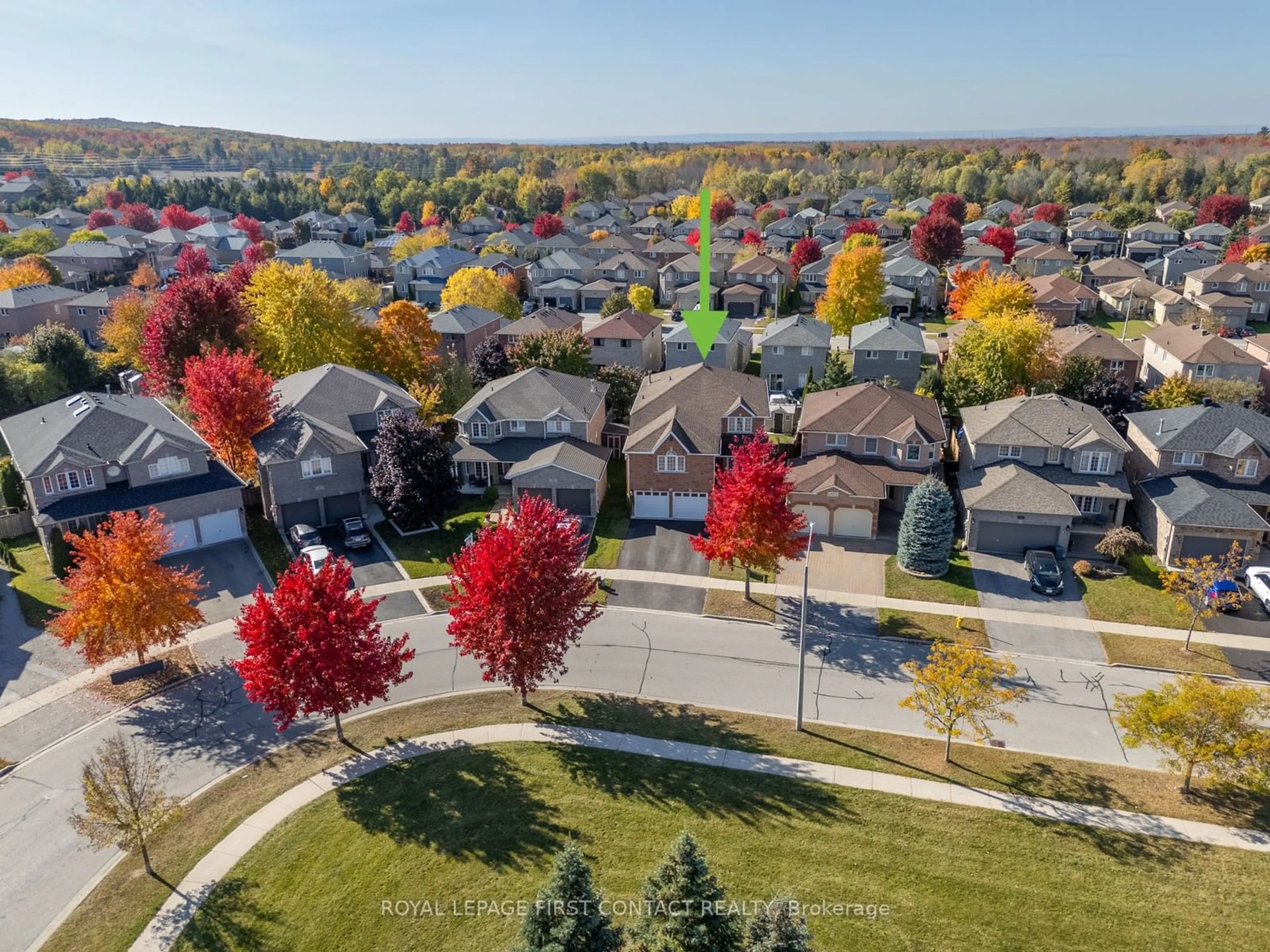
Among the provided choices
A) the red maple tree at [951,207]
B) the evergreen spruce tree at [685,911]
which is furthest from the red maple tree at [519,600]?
the red maple tree at [951,207]

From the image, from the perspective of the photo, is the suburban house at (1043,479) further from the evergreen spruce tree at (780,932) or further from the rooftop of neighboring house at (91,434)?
the rooftop of neighboring house at (91,434)

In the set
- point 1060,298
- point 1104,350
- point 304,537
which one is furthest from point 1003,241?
point 304,537

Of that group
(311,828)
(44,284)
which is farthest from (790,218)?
(311,828)

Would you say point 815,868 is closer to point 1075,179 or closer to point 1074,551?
point 1074,551

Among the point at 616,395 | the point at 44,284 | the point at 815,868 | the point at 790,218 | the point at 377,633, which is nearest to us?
the point at 815,868

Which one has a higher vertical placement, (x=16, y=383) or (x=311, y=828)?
(x=16, y=383)

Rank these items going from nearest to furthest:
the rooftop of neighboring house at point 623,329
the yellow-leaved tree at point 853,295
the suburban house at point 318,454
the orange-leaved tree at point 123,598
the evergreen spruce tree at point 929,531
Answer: the orange-leaved tree at point 123,598 → the evergreen spruce tree at point 929,531 → the suburban house at point 318,454 → the rooftop of neighboring house at point 623,329 → the yellow-leaved tree at point 853,295

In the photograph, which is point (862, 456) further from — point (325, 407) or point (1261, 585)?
point (325, 407)
